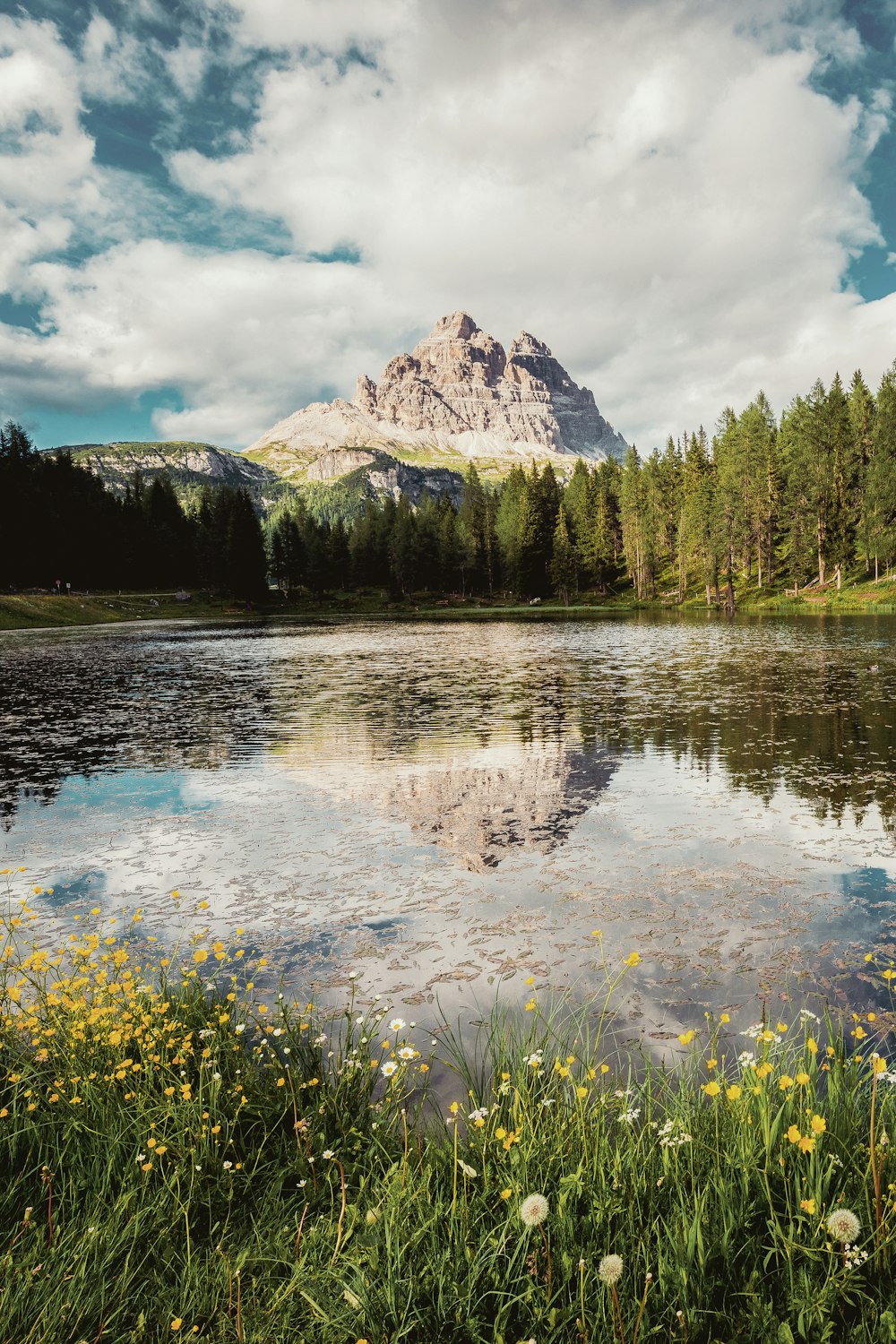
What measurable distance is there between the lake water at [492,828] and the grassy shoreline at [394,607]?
203 ft

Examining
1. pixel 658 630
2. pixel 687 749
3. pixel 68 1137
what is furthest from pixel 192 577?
pixel 68 1137

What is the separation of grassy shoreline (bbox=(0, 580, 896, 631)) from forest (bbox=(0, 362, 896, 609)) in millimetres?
3197

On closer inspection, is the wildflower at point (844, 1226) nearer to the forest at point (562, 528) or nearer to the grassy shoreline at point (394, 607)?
the grassy shoreline at point (394, 607)

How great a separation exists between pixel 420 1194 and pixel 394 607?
14341 cm

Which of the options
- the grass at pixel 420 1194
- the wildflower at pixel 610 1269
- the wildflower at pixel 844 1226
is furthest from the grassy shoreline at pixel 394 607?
the wildflower at pixel 610 1269

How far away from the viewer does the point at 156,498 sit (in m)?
162

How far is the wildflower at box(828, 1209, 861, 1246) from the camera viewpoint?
10.3ft

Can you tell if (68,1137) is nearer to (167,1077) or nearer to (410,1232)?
(167,1077)

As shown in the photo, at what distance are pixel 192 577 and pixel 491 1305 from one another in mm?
172845

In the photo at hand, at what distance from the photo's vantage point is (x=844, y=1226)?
321 cm

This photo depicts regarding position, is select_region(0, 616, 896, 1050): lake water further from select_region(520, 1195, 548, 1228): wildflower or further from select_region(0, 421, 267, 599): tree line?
select_region(0, 421, 267, 599): tree line

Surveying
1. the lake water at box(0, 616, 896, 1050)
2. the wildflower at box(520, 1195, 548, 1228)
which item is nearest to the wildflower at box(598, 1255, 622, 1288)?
the wildflower at box(520, 1195, 548, 1228)

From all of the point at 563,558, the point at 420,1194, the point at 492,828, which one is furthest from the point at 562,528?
the point at 420,1194

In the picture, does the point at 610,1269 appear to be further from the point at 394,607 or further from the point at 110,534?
→ the point at 110,534
